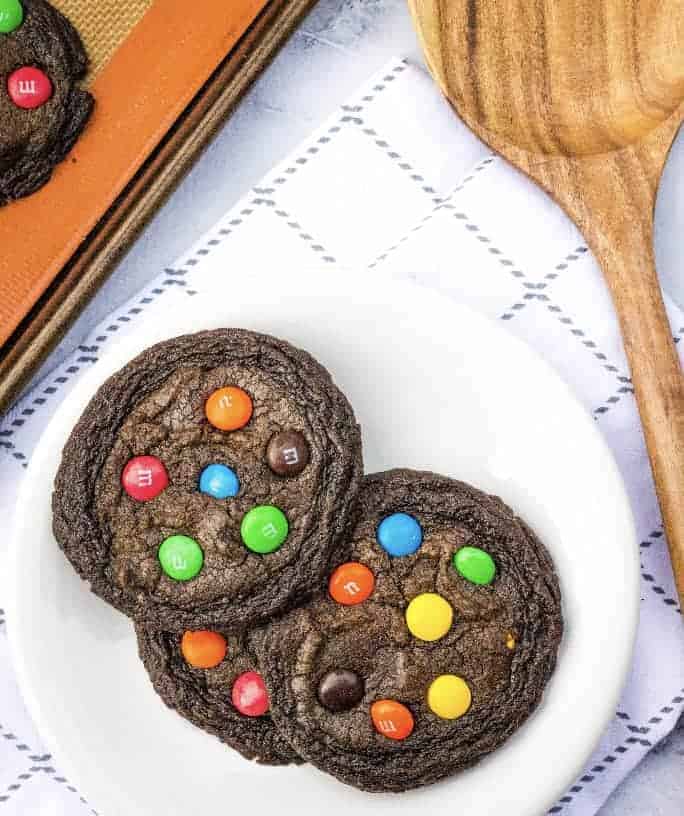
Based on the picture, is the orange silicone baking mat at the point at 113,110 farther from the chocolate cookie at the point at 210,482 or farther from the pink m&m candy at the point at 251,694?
the pink m&m candy at the point at 251,694

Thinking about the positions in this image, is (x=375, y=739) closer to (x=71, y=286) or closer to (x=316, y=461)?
(x=316, y=461)

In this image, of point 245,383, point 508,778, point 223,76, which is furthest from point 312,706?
point 223,76

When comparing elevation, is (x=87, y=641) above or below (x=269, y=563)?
below

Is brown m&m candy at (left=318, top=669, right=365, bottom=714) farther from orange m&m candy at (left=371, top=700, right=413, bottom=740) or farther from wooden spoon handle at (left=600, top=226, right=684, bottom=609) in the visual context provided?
wooden spoon handle at (left=600, top=226, right=684, bottom=609)

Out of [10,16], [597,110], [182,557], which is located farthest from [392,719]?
[10,16]

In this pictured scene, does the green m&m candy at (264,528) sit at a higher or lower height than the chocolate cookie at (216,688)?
higher

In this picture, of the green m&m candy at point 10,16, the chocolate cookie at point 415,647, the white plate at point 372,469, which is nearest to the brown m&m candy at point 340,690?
the chocolate cookie at point 415,647

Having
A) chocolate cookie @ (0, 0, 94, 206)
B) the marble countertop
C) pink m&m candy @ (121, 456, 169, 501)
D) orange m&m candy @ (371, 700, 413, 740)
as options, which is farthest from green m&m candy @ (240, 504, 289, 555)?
chocolate cookie @ (0, 0, 94, 206)
